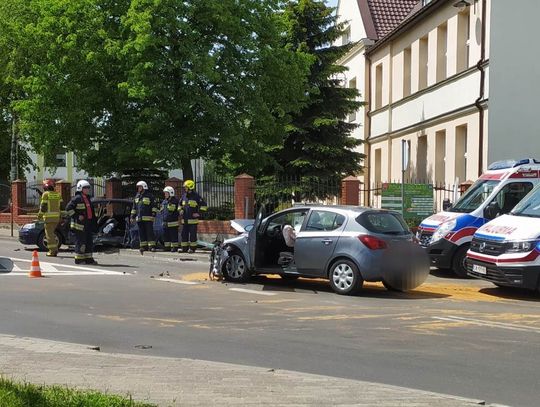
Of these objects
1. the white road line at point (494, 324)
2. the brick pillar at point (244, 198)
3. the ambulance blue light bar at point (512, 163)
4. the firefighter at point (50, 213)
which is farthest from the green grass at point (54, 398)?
the brick pillar at point (244, 198)

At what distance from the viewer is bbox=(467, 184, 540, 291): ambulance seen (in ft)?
39.1

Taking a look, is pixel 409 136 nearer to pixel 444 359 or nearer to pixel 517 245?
pixel 517 245

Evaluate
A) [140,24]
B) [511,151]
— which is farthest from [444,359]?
[140,24]

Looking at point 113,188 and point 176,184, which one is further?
point 113,188

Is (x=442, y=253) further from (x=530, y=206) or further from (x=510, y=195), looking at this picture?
(x=530, y=206)

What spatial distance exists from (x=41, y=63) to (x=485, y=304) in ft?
66.3

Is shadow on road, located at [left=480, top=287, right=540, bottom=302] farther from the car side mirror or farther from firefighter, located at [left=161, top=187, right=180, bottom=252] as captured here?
firefighter, located at [left=161, top=187, right=180, bottom=252]

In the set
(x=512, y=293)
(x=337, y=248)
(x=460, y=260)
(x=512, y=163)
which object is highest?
(x=512, y=163)

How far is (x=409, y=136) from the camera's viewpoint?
29.4 m

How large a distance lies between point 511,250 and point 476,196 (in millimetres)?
3906

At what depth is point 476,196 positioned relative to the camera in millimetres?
15852

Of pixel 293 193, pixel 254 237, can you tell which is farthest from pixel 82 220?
pixel 293 193

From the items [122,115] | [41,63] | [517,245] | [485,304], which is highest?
[41,63]

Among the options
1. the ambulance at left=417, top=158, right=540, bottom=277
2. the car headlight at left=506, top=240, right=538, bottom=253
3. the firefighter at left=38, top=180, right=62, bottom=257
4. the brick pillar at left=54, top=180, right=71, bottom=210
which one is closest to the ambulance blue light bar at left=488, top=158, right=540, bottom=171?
the ambulance at left=417, top=158, right=540, bottom=277
